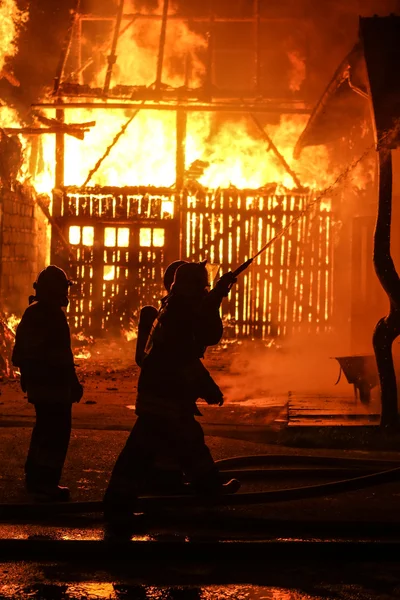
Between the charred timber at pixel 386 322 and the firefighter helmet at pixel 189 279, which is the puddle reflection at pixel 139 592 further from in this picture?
the charred timber at pixel 386 322

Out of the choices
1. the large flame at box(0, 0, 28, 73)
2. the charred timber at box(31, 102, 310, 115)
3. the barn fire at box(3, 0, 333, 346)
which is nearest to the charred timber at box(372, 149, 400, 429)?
the barn fire at box(3, 0, 333, 346)

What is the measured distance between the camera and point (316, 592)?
4.71 meters

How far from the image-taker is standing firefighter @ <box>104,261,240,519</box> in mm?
5926

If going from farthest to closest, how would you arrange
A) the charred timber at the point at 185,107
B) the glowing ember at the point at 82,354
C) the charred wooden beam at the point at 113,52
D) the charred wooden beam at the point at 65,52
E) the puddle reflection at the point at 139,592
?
the charred wooden beam at the point at 65,52, the charred wooden beam at the point at 113,52, the charred timber at the point at 185,107, the glowing ember at the point at 82,354, the puddle reflection at the point at 139,592

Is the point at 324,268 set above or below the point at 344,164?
below

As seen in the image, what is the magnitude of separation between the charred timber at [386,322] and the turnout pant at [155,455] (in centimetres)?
329

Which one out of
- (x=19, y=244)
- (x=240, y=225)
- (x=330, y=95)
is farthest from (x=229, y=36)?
(x=330, y=95)

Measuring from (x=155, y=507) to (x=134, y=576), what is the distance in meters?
1.18

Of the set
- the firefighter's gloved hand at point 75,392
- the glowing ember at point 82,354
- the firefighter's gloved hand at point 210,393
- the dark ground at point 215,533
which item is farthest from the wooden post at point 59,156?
the firefighter's gloved hand at point 210,393

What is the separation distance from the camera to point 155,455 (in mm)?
6031

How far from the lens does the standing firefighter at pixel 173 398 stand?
19.4 feet

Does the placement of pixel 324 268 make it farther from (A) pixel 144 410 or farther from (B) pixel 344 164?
(A) pixel 144 410

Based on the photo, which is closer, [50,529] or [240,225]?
[50,529]

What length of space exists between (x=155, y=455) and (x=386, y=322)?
373 centimetres
